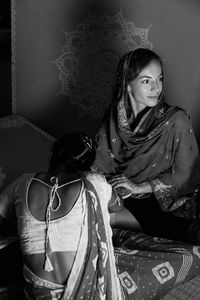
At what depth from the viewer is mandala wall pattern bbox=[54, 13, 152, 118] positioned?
134 inches

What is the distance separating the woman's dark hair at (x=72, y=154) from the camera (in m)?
1.80

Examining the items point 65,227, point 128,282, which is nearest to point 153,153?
point 128,282

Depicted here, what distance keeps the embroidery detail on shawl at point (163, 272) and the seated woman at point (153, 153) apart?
14.2 inches

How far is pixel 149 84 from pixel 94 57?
1271 mm

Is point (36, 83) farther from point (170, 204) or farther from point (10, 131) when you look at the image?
point (170, 204)

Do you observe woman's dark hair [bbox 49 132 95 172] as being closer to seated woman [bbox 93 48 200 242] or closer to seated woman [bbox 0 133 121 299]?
seated woman [bbox 0 133 121 299]

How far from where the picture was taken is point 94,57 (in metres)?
3.58

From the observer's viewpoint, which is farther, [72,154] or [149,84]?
[149,84]

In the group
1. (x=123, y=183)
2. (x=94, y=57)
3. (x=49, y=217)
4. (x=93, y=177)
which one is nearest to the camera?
(x=49, y=217)

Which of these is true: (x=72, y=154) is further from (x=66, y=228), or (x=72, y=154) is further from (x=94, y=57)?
(x=94, y=57)

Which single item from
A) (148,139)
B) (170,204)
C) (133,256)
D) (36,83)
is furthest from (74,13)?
(133,256)

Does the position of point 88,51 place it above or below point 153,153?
above

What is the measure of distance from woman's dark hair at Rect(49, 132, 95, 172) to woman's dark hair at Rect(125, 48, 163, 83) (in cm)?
68

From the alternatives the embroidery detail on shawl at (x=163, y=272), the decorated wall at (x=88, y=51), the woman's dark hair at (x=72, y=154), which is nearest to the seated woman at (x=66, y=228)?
the woman's dark hair at (x=72, y=154)
